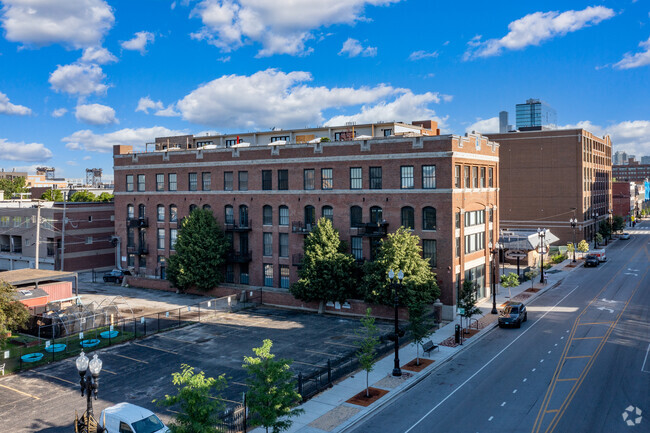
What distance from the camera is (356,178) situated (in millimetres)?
46812

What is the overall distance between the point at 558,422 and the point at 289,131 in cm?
5104

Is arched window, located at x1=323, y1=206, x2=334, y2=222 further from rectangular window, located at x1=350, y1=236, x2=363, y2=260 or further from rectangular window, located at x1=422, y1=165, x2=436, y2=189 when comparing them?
rectangular window, located at x1=422, y1=165, x2=436, y2=189

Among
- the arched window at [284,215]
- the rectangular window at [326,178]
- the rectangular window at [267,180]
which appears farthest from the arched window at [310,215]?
the rectangular window at [267,180]

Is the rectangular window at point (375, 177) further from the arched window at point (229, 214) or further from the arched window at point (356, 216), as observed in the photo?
the arched window at point (229, 214)

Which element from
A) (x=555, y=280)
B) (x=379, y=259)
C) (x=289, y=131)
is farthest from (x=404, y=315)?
(x=289, y=131)

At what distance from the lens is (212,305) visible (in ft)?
162

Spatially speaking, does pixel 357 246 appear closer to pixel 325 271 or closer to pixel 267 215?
pixel 325 271

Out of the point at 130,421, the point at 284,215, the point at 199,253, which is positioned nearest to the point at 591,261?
the point at 284,215

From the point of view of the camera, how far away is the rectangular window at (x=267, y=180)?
170 feet

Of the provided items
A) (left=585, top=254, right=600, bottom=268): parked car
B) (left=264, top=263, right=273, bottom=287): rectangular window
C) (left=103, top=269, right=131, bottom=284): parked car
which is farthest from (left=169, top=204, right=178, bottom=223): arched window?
(left=585, top=254, right=600, bottom=268): parked car

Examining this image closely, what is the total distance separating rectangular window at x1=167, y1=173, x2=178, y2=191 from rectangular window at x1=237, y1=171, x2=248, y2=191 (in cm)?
942

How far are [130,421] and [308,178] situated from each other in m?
31.8

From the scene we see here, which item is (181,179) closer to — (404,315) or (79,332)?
(79,332)

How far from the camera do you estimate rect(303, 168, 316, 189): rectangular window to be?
4931 centimetres
